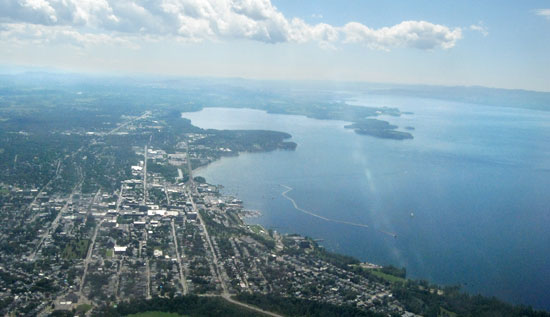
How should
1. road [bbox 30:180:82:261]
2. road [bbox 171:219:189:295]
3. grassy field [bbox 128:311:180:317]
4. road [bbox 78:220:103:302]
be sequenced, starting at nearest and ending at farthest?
grassy field [bbox 128:311:180:317]
road [bbox 78:220:103:302]
road [bbox 171:219:189:295]
road [bbox 30:180:82:261]

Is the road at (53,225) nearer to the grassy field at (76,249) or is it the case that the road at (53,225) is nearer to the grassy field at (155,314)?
the grassy field at (76,249)

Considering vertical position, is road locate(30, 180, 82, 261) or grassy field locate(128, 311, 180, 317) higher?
road locate(30, 180, 82, 261)

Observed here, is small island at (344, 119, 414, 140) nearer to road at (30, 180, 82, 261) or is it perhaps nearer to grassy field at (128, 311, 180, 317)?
road at (30, 180, 82, 261)

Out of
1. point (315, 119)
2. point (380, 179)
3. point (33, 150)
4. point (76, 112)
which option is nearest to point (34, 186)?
point (33, 150)

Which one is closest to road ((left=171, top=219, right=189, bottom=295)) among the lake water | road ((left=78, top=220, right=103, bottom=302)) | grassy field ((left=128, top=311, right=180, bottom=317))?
grassy field ((left=128, top=311, right=180, bottom=317))

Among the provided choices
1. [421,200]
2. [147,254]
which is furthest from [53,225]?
[421,200]

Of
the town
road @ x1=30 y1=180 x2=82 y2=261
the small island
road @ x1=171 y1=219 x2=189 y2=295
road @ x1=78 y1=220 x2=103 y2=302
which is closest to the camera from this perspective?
road @ x1=78 y1=220 x2=103 y2=302

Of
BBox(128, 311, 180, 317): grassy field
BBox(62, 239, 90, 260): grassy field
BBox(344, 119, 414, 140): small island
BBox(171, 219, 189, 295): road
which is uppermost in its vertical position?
BBox(344, 119, 414, 140): small island

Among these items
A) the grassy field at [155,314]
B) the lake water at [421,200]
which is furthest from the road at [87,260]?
the lake water at [421,200]

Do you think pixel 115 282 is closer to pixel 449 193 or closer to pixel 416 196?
pixel 416 196
